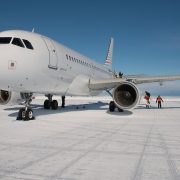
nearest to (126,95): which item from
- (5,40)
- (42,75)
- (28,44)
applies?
(42,75)

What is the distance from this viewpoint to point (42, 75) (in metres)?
11.8

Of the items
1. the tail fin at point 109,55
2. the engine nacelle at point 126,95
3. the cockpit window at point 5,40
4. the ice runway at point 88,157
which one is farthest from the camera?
the tail fin at point 109,55

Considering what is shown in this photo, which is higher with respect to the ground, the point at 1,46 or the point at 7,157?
the point at 1,46

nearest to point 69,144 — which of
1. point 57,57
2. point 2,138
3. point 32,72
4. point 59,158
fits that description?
point 59,158

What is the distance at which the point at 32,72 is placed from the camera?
434 inches

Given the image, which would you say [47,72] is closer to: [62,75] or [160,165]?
[62,75]

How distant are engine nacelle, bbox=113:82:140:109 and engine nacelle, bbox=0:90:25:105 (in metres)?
5.14

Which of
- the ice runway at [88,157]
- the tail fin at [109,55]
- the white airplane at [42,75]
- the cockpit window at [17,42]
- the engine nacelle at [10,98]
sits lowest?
the ice runway at [88,157]

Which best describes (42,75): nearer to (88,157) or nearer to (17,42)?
(17,42)

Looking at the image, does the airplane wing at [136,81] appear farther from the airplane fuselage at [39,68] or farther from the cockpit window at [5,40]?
the cockpit window at [5,40]

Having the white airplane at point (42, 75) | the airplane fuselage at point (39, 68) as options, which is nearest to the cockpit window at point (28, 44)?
the white airplane at point (42, 75)

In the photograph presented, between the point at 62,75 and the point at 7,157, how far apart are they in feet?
31.6

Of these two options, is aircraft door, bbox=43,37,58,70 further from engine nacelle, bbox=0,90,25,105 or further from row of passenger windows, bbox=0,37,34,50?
engine nacelle, bbox=0,90,25,105

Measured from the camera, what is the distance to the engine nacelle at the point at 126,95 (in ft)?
45.6
